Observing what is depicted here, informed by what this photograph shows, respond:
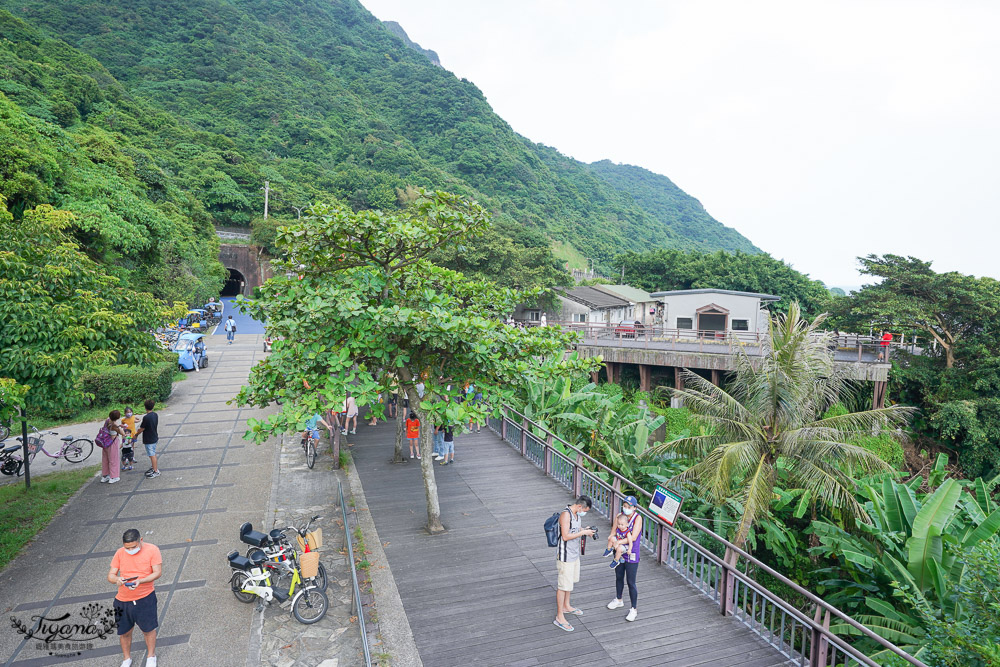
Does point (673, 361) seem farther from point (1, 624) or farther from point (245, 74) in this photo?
point (245, 74)

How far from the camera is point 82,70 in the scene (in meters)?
50.6

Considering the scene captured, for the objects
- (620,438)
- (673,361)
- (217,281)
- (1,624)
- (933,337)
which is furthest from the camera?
(217,281)

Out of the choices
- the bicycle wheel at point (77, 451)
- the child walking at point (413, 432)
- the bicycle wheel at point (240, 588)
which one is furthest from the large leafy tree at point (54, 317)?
the bicycle wheel at point (77, 451)

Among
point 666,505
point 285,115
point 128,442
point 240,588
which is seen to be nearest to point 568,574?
point 666,505

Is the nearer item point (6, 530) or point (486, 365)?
point (486, 365)

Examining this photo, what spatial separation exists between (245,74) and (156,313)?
266ft

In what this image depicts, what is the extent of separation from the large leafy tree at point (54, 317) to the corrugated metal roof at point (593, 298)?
32394mm

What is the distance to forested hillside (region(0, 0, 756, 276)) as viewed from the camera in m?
48.1

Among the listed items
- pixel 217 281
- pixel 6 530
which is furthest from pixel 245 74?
pixel 6 530

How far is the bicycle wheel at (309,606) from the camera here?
650cm

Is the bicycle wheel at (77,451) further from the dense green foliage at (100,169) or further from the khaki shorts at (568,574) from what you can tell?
the khaki shorts at (568,574)

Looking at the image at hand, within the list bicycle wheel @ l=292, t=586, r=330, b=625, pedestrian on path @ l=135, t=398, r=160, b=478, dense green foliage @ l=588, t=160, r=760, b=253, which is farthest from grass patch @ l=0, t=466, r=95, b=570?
dense green foliage @ l=588, t=160, r=760, b=253

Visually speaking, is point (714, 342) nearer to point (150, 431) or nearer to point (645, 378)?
point (645, 378)

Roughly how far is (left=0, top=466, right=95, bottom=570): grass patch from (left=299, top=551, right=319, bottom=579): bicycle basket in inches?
196
